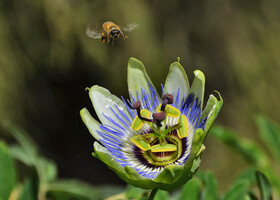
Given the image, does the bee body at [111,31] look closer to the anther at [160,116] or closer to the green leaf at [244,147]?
the anther at [160,116]

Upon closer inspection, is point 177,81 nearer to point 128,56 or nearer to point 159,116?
point 159,116

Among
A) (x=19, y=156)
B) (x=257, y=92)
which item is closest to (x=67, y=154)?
(x=257, y=92)

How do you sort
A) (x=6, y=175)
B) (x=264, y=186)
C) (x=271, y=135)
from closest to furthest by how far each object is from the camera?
(x=264, y=186) < (x=6, y=175) < (x=271, y=135)

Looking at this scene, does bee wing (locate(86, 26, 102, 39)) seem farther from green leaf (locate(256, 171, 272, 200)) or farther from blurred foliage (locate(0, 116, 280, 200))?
green leaf (locate(256, 171, 272, 200))

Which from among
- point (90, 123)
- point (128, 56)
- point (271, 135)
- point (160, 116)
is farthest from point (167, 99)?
point (128, 56)

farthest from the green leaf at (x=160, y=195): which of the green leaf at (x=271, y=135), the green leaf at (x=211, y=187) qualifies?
the green leaf at (x=271, y=135)
